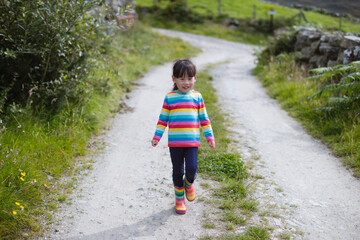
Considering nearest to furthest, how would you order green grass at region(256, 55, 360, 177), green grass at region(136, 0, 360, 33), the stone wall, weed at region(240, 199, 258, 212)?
weed at region(240, 199, 258, 212), green grass at region(256, 55, 360, 177), the stone wall, green grass at region(136, 0, 360, 33)

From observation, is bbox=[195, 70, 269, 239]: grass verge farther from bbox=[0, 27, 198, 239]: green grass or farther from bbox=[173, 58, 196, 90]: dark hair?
bbox=[0, 27, 198, 239]: green grass

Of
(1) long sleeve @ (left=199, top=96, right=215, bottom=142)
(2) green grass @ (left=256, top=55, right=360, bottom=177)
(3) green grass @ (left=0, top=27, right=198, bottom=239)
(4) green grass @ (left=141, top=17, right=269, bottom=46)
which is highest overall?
(1) long sleeve @ (left=199, top=96, right=215, bottom=142)

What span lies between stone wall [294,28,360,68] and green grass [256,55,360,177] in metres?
0.58

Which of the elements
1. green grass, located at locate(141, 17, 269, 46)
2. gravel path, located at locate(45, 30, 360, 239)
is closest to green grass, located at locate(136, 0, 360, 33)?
green grass, located at locate(141, 17, 269, 46)

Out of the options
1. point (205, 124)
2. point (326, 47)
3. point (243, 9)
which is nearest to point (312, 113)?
point (326, 47)

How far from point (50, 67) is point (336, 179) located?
17.3ft

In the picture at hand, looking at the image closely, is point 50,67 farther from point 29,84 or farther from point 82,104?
point 82,104

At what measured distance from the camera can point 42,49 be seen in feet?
19.7

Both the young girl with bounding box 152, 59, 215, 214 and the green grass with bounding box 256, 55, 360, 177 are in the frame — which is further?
the green grass with bounding box 256, 55, 360, 177

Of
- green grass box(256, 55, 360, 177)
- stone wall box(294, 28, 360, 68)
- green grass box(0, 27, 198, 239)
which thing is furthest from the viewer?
stone wall box(294, 28, 360, 68)

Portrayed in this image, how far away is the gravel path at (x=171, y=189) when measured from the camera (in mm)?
3959

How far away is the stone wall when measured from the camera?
8570 mm

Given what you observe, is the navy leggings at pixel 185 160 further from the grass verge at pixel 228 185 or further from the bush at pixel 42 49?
the bush at pixel 42 49

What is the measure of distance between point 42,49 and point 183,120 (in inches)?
134
